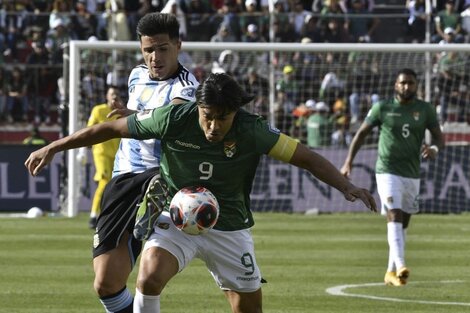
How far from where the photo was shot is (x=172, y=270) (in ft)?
Result: 25.2

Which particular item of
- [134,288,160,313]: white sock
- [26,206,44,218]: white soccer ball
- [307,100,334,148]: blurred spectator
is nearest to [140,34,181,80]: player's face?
[134,288,160,313]: white sock

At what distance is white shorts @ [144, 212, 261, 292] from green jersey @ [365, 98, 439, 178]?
672cm

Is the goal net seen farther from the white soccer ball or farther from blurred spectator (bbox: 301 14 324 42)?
blurred spectator (bbox: 301 14 324 42)

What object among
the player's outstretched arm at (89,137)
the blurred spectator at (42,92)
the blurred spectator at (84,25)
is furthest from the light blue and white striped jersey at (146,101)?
the blurred spectator at (84,25)

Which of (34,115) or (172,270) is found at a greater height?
(172,270)

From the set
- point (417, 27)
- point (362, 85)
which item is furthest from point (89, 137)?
point (417, 27)

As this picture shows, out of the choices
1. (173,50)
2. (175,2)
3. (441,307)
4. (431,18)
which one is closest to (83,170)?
(175,2)

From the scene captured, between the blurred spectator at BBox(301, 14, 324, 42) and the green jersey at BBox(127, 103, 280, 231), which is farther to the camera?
the blurred spectator at BBox(301, 14, 324, 42)

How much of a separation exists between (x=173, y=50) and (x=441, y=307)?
13.9 feet

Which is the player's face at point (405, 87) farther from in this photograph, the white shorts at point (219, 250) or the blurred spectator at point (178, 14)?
the blurred spectator at point (178, 14)

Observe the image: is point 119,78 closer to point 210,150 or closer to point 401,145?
point 401,145

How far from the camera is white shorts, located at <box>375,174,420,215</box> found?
551 inches

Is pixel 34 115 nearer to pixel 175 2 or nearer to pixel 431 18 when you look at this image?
pixel 175 2

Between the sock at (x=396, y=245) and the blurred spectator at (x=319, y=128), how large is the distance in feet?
35.7
